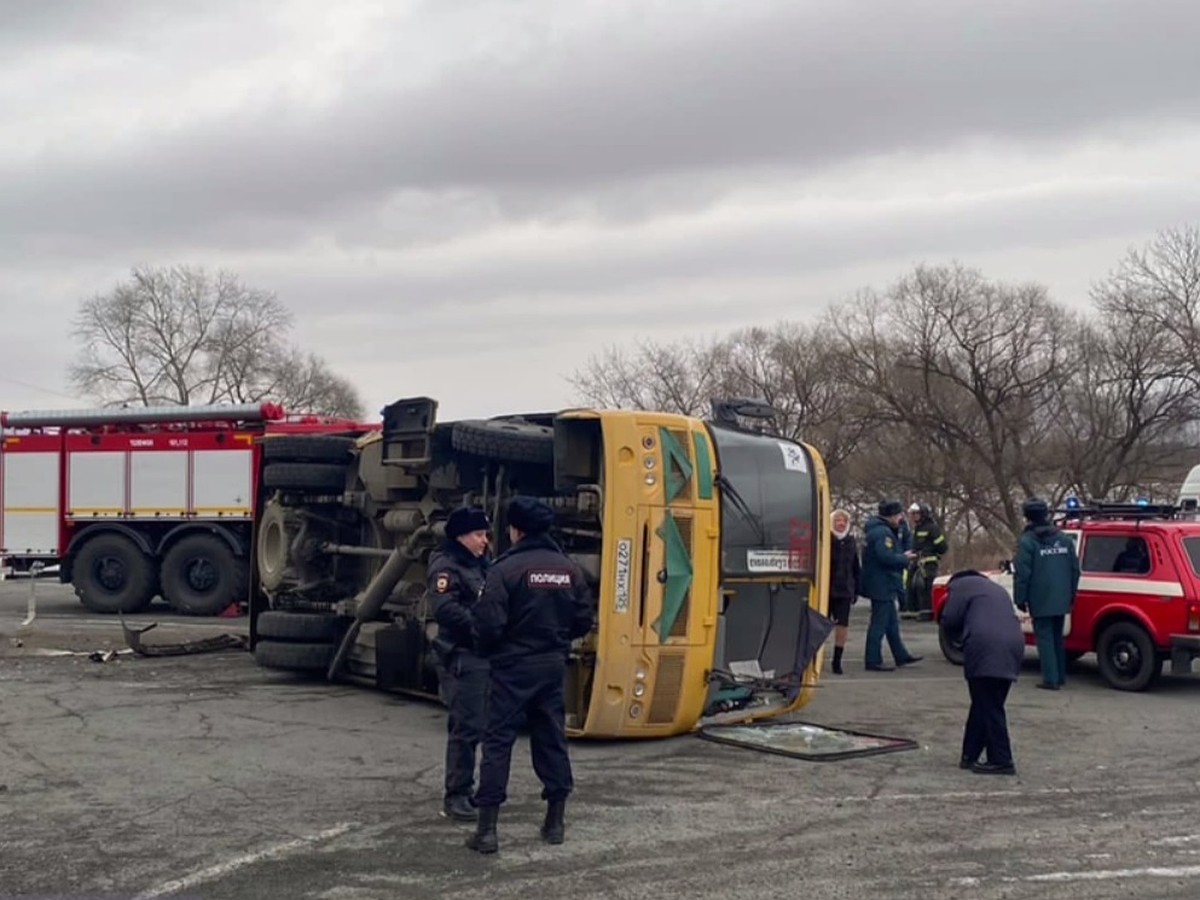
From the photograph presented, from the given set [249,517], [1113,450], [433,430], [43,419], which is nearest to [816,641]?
[433,430]

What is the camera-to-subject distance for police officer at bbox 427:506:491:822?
741 cm

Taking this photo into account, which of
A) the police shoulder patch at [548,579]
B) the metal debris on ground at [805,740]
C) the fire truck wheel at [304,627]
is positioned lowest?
the metal debris on ground at [805,740]

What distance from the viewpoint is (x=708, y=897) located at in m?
6.10

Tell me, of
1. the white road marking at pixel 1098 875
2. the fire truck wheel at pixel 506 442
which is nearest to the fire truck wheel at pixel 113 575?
the fire truck wheel at pixel 506 442

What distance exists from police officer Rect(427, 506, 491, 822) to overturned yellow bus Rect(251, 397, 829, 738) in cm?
171

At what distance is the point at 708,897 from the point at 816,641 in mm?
4520

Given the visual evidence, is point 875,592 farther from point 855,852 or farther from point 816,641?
point 855,852

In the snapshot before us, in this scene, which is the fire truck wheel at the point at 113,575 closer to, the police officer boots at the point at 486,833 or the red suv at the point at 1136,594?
the red suv at the point at 1136,594

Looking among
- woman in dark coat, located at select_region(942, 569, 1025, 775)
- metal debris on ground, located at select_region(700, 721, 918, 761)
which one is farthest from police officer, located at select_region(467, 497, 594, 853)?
woman in dark coat, located at select_region(942, 569, 1025, 775)

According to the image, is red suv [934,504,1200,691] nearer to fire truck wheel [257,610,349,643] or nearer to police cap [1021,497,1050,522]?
police cap [1021,497,1050,522]

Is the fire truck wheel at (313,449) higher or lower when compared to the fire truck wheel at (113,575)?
higher

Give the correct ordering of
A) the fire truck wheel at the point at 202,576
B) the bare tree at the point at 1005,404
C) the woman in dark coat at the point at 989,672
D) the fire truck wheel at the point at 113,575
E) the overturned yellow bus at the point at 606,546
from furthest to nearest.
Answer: the bare tree at the point at 1005,404 < the fire truck wheel at the point at 113,575 < the fire truck wheel at the point at 202,576 < the overturned yellow bus at the point at 606,546 < the woman in dark coat at the point at 989,672

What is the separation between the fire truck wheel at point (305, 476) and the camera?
1234cm

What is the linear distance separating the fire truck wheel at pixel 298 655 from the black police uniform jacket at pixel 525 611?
18.5 feet
